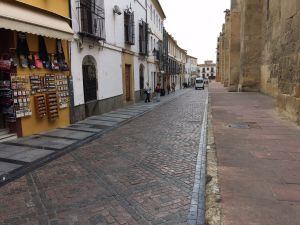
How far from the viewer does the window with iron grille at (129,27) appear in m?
17.2

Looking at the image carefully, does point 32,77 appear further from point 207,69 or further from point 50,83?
point 207,69

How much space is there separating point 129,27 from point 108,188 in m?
14.5

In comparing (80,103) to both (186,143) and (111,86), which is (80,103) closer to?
(111,86)

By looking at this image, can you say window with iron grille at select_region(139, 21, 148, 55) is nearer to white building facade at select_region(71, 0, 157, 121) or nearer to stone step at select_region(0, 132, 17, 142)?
white building facade at select_region(71, 0, 157, 121)

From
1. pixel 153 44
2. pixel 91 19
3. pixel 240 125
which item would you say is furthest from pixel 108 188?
pixel 153 44

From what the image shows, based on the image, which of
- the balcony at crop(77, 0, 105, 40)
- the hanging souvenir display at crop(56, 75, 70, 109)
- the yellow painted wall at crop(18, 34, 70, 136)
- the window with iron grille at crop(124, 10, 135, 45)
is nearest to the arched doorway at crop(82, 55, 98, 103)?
the balcony at crop(77, 0, 105, 40)

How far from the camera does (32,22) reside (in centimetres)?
770

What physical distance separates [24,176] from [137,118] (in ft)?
25.1

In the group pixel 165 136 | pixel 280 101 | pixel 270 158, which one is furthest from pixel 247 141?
pixel 280 101

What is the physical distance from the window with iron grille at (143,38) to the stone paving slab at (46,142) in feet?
44.6

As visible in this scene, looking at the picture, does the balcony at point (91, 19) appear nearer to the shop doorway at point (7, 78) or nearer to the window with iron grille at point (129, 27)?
the shop doorway at point (7, 78)

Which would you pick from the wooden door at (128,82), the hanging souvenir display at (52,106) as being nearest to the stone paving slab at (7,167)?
the hanging souvenir display at (52,106)

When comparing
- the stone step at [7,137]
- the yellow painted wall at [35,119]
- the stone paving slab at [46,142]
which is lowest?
the stone paving slab at [46,142]

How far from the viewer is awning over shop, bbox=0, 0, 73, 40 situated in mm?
6855
